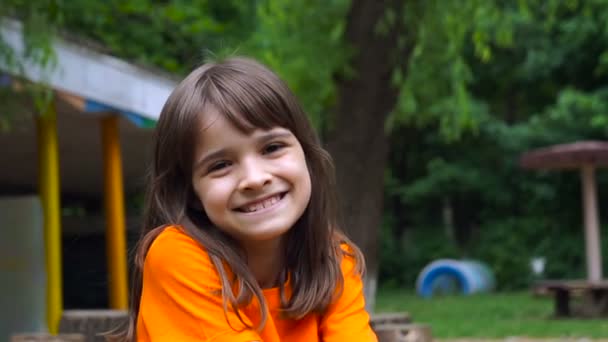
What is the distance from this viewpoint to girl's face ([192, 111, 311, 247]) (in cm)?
228

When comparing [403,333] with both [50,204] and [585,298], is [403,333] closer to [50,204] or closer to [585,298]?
[50,204]

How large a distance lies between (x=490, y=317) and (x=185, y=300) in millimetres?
11940

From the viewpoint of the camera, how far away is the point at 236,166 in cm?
229

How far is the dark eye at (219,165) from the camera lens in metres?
2.31

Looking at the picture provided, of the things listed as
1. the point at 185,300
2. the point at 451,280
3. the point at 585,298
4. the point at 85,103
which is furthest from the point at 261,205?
the point at 451,280

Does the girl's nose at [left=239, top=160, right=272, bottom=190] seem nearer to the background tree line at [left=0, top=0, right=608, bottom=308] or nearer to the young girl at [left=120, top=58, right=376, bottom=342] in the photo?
the young girl at [left=120, top=58, right=376, bottom=342]

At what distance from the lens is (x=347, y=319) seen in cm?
247

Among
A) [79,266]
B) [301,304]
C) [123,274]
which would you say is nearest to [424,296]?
[79,266]

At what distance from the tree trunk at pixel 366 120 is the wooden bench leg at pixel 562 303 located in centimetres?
413

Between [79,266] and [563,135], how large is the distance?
1362cm

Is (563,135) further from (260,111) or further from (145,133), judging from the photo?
(260,111)

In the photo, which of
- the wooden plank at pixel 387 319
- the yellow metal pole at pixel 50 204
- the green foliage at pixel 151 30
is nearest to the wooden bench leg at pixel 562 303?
the green foliage at pixel 151 30

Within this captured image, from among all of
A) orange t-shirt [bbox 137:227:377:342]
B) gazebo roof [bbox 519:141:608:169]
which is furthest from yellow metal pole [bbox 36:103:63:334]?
gazebo roof [bbox 519:141:608:169]

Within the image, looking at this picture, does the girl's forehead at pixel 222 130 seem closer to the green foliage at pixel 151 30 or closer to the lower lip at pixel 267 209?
the lower lip at pixel 267 209
